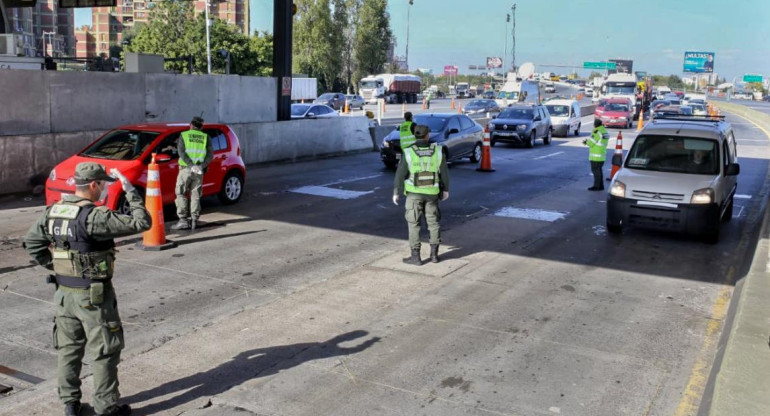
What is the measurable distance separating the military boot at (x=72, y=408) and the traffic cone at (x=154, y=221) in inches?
212

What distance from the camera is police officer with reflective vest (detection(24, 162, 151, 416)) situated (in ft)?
16.4

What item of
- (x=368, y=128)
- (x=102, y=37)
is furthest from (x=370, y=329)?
(x=102, y=37)

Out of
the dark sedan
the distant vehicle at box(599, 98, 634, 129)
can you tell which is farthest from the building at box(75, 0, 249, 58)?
the dark sedan

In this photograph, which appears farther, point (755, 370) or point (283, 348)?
point (283, 348)

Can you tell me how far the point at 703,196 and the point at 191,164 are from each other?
797 centimetres

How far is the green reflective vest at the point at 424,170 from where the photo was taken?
9711 mm

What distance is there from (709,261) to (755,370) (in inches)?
236

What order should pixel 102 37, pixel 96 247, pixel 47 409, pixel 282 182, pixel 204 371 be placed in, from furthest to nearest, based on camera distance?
pixel 102 37
pixel 282 182
pixel 204 371
pixel 47 409
pixel 96 247

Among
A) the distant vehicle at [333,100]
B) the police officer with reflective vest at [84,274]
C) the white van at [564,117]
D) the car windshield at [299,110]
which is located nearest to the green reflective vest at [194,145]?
the police officer with reflective vest at [84,274]

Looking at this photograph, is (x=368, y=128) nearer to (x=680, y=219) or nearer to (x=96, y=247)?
(x=680, y=219)

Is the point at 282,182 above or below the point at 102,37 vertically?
below

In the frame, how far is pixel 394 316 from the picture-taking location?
788 centimetres

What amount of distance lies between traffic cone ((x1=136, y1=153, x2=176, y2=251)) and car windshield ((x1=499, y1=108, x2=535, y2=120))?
20.9 metres

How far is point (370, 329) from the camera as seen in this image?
7441 mm
